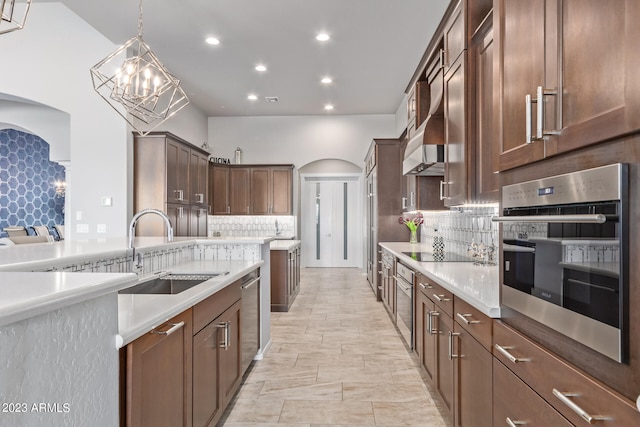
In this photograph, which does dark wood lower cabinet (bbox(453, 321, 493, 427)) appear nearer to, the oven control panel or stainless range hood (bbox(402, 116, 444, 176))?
the oven control panel

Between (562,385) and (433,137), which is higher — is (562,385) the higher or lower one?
the lower one

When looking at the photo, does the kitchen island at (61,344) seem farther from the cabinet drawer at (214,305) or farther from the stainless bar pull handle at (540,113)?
the stainless bar pull handle at (540,113)

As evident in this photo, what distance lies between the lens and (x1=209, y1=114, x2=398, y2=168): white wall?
8281mm

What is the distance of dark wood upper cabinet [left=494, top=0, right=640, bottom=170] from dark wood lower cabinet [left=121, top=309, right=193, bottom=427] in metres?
1.47

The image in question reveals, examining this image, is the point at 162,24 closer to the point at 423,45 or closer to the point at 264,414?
the point at 423,45

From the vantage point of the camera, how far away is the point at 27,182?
→ 915cm

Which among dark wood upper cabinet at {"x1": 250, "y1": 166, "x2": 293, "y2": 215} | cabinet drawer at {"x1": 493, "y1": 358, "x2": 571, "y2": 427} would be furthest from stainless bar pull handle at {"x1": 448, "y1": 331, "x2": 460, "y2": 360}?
dark wood upper cabinet at {"x1": 250, "y1": 166, "x2": 293, "y2": 215}

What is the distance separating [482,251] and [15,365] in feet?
9.87

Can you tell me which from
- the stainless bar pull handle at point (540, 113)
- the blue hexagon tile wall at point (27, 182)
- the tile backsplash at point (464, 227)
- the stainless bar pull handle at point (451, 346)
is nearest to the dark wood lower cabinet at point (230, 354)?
the stainless bar pull handle at point (451, 346)

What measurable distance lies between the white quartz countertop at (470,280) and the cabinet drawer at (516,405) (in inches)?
9.2

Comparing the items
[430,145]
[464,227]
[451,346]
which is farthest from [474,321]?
[464,227]

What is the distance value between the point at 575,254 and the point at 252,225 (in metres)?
7.61

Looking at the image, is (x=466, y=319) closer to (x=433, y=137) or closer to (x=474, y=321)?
(x=474, y=321)

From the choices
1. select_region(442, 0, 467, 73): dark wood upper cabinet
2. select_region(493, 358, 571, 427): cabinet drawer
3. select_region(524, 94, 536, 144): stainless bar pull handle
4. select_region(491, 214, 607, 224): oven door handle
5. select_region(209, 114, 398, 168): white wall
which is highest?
select_region(209, 114, 398, 168): white wall
